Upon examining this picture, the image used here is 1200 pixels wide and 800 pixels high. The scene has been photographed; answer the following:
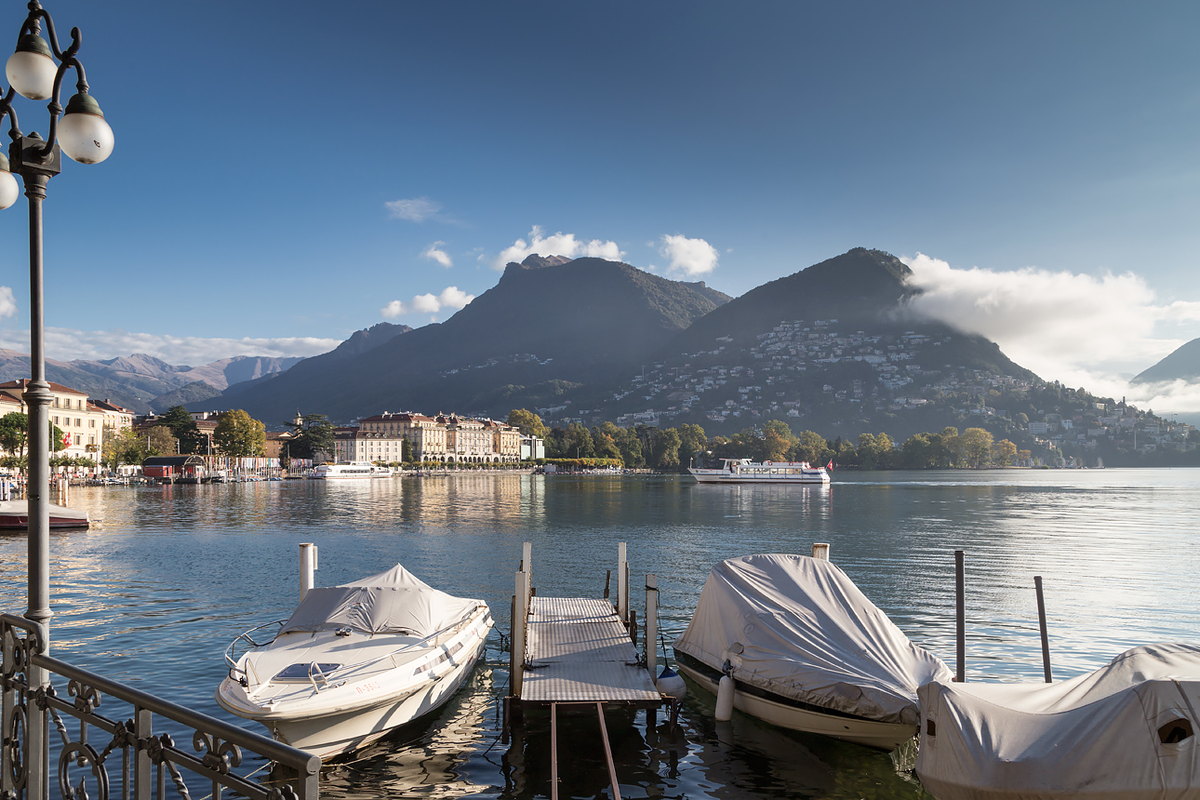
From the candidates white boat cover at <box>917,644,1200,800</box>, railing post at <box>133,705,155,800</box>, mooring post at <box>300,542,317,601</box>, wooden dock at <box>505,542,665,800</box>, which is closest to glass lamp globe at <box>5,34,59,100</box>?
railing post at <box>133,705,155,800</box>

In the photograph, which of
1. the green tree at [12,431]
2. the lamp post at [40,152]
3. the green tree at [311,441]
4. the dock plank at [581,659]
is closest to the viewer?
the lamp post at [40,152]

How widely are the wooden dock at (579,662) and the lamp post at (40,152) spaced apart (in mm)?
7828

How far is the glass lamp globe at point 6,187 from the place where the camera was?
21.9 feet

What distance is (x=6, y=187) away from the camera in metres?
6.74

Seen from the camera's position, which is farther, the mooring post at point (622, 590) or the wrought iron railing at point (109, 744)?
the mooring post at point (622, 590)

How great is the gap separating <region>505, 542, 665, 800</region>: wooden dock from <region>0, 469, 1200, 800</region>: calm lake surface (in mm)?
952

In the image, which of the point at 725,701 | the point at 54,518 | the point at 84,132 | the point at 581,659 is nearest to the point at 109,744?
the point at 84,132

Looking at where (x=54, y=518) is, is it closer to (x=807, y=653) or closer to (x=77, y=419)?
(x=807, y=653)

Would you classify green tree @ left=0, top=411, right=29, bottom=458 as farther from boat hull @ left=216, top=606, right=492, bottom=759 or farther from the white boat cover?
the white boat cover

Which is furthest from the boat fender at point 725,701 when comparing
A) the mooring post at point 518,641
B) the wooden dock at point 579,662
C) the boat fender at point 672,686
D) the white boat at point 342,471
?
the white boat at point 342,471

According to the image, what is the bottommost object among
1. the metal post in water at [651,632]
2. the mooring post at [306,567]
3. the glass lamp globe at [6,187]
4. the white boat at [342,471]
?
the white boat at [342,471]

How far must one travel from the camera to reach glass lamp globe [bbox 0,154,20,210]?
6.68 m

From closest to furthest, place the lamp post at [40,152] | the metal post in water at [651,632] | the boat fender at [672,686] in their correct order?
1. the lamp post at [40,152]
2. the boat fender at [672,686]
3. the metal post in water at [651,632]

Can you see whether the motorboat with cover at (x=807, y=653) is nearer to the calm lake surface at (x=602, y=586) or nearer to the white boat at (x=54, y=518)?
the calm lake surface at (x=602, y=586)
